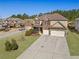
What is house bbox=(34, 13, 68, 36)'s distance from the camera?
4922 centimetres

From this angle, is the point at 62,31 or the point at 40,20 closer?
the point at 62,31

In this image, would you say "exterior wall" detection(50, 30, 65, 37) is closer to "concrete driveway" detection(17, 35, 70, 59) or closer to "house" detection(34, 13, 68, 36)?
"house" detection(34, 13, 68, 36)

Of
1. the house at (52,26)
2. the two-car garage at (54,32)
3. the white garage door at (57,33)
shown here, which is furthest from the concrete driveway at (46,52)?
the house at (52,26)

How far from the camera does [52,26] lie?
53.2 metres

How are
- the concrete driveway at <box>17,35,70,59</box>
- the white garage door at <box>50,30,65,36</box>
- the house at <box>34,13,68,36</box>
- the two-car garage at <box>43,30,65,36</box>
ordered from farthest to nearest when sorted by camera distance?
the house at <box>34,13,68,36</box>, the two-car garage at <box>43,30,65,36</box>, the white garage door at <box>50,30,65,36</box>, the concrete driveway at <box>17,35,70,59</box>

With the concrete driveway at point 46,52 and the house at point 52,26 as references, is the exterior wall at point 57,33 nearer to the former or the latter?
the house at point 52,26

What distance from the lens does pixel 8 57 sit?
18766mm

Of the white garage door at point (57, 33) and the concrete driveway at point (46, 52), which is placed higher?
the concrete driveway at point (46, 52)

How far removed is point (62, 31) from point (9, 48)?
28.2 m

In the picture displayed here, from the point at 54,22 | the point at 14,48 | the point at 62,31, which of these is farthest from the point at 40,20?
the point at 14,48

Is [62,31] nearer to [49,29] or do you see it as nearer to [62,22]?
[49,29]

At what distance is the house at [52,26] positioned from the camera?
49219 mm

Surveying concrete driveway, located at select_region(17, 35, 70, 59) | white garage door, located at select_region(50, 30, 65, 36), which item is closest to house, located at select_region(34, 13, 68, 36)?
white garage door, located at select_region(50, 30, 65, 36)

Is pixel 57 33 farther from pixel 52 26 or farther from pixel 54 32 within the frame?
pixel 52 26
